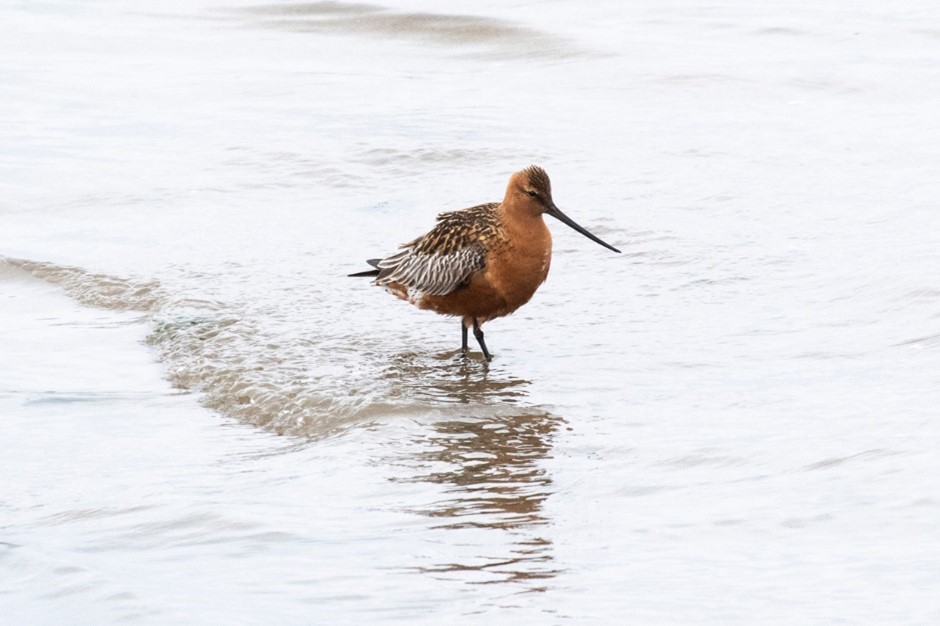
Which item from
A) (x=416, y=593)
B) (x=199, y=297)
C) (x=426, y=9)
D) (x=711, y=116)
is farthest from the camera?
(x=426, y=9)

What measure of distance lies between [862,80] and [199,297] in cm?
650

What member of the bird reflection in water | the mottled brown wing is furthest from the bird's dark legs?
the bird reflection in water

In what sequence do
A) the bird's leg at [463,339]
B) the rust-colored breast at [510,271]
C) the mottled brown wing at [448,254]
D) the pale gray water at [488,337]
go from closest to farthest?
the pale gray water at [488,337]
the rust-colored breast at [510,271]
the mottled brown wing at [448,254]
the bird's leg at [463,339]

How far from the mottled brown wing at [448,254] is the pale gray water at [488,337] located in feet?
1.15

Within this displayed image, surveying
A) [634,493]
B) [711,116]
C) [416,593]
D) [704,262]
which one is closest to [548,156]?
[711,116]

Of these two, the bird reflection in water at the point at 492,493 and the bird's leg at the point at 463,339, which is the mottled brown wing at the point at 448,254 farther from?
the bird reflection in water at the point at 492,493

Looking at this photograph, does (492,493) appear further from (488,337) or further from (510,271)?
(488,337)

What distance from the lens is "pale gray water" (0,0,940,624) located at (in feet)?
14.7

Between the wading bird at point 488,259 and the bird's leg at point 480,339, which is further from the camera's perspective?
the bird's leg at point 480,339

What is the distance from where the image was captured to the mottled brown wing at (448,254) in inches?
285

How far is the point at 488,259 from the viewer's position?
7176 millimetres

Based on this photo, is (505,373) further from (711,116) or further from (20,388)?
(711,116)

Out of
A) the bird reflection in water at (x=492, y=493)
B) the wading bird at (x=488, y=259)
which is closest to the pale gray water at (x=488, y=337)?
the bird reflection in water at (x=492, y=493)

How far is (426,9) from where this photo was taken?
16234 millimetres
